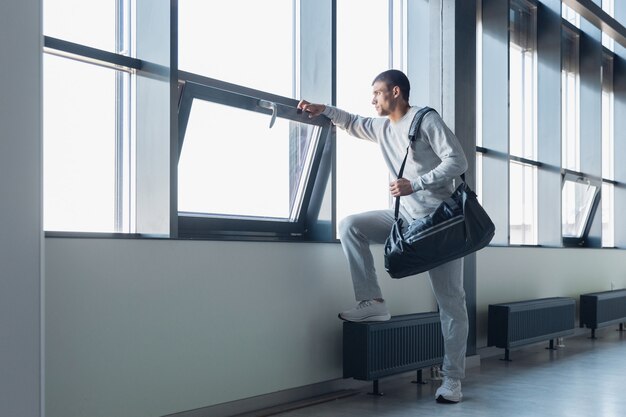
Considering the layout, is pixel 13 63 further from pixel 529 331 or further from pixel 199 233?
pixel 529 331

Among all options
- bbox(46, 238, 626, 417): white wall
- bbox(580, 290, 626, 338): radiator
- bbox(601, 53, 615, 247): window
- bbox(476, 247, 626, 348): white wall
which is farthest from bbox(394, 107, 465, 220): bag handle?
bbox(601, 53, 615, 247): window

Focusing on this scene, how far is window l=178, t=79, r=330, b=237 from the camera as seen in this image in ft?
11.3

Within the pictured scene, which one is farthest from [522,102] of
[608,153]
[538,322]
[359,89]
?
[359,89]

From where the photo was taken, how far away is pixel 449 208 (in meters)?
3.54

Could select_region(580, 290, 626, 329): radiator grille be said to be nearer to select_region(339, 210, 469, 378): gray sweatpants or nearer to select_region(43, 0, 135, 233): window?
select_region(339, 210, 469, 378): gray sweatpants

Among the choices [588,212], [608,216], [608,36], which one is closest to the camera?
[588,212]

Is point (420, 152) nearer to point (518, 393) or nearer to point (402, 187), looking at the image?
point (402, 187)

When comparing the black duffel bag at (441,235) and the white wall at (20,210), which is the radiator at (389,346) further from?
the white wall at (20,210)

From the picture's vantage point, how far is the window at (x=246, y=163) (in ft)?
11.3

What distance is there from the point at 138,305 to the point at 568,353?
3.94m

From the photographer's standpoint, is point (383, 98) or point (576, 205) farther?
point (576, 205)

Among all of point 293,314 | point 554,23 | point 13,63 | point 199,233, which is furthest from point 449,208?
point 554,23

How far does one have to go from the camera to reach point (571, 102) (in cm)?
802

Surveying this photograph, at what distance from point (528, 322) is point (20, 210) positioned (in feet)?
14.0
